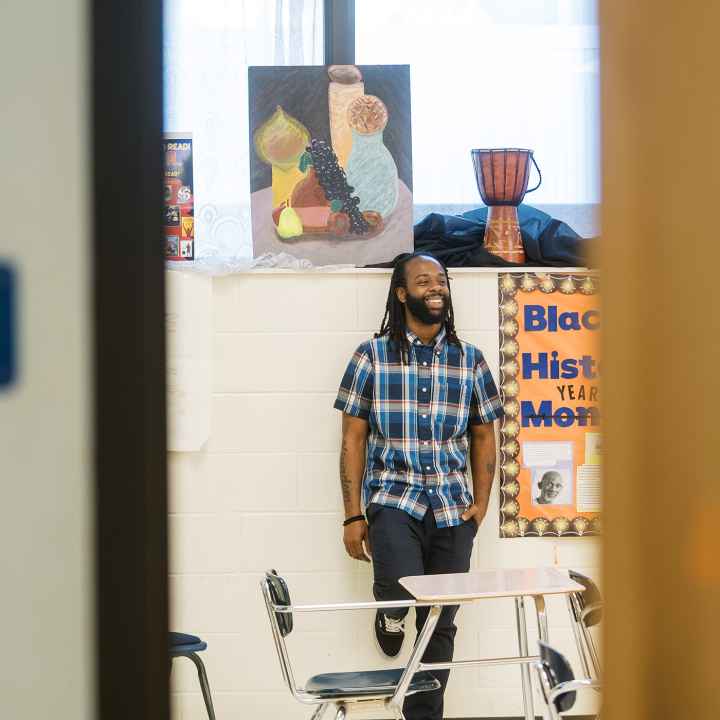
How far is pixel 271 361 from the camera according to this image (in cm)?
444

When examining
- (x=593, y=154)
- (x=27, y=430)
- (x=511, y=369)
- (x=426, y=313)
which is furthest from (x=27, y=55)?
(x=511, y=369)

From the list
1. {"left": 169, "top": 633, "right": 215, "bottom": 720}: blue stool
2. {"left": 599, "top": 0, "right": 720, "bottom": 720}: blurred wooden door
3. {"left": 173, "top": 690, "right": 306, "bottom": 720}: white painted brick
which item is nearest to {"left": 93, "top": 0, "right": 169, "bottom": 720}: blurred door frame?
{"left": 599, "top": 0, "right": 720, "bottom": 720}: blurred wooden door

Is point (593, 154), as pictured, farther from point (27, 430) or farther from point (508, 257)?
point (508, 257)

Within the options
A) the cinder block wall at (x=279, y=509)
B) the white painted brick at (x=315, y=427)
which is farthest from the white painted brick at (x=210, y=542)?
the white painted brick at (x=315, y=427)

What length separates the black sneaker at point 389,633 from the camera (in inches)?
168

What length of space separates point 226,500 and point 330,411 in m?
0.54

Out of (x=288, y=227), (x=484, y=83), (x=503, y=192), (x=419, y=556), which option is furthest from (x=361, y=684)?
(x=484, y=83)

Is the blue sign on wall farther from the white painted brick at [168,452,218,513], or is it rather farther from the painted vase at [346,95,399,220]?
the painted vase at [346,95,399,220]

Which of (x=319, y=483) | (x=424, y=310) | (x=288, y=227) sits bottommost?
(x=319, y=483)

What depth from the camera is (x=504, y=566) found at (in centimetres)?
445

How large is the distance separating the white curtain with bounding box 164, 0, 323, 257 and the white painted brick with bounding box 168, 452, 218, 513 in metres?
0.82

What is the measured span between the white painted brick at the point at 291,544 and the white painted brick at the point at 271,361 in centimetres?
52

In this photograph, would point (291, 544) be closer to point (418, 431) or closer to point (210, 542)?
point (210, 542)

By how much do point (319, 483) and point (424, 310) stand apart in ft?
2.68
